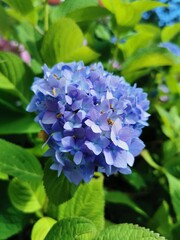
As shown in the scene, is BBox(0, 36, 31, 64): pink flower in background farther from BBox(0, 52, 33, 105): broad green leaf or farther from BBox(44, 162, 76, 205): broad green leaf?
BBox(44, 162, 76, 205): broad green leaf

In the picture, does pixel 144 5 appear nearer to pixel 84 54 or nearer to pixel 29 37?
pixel 84 54

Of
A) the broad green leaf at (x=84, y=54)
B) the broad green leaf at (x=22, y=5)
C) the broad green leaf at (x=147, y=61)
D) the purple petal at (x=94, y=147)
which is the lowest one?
the broad green leaf at (x=147, y=61)

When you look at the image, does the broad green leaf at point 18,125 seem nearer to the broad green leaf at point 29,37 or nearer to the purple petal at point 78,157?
the broad green leaf at point 29,37

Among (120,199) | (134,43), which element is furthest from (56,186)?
(134,43)

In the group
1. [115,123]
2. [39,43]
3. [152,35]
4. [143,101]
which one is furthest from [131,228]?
[152,35]

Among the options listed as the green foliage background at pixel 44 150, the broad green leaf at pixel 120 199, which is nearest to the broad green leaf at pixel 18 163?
the green foliage background at pixel 44 150

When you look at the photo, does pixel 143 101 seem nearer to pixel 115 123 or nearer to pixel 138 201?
pixel 115 123

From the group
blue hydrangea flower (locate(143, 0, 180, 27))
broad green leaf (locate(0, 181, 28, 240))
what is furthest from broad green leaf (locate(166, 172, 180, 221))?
blue hydrangea flower (locate(143, 0, 180, 27))
